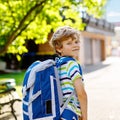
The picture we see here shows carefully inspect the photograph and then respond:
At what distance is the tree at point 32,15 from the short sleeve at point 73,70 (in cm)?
1246

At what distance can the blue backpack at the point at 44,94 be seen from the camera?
3.11 meters

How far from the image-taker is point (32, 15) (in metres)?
16.9

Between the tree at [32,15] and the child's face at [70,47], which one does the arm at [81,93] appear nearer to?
the child's face at [70,47]

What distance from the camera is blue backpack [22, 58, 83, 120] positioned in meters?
3.11

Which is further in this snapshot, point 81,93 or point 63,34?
point 63,34

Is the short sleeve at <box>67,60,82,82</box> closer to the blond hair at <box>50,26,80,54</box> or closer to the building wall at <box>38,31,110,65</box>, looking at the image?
the blond hair at <box>50,26,80,54</box>

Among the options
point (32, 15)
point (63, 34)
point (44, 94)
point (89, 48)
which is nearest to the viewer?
point (44, 94)

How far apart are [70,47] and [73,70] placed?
0.78 ft

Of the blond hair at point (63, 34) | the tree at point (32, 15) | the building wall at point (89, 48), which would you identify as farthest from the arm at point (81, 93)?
the building wall at point (89, 48)

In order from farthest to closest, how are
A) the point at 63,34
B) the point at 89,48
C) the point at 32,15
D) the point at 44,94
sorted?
1. the point at 89,48
2. the point at 32,15
3. the point at 63,34
4. the point at 44,94

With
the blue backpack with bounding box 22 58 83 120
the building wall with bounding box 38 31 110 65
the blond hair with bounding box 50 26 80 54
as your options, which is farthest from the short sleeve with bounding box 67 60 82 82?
the building wall with bounding box 38 31 110 65

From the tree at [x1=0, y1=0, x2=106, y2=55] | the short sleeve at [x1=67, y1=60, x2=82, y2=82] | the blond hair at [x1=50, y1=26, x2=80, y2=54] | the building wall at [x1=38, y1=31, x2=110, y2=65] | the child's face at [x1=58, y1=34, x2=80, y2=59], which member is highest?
the blond hair at [x1=50, y1=26, x2=80, y2=54]

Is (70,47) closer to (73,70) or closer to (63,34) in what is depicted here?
(63,34)

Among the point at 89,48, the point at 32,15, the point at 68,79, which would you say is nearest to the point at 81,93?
the point at 68,79
